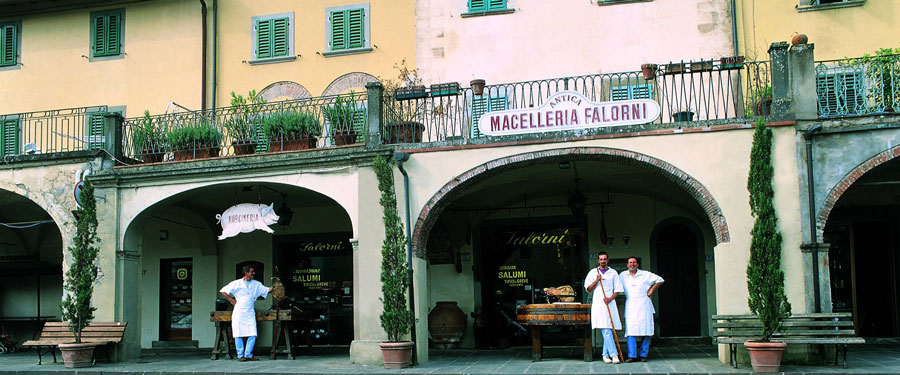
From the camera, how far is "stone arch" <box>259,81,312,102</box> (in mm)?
18016

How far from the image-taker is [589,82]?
1650 cm

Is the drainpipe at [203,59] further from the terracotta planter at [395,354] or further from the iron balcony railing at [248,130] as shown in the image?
the terracotta planter at [395,354]

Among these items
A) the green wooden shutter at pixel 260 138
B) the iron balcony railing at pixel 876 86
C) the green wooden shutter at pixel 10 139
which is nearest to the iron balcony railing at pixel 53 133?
the green wooden shutter at pixel 10 139

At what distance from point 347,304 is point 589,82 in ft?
21.1

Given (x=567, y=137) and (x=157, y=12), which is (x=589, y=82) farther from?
(x=157, y=12)

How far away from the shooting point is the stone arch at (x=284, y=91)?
18.0 m

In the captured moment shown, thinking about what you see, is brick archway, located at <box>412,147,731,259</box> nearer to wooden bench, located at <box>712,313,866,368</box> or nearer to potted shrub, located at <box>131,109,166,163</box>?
wooden bench, located at <box>712,313,866,368</box>

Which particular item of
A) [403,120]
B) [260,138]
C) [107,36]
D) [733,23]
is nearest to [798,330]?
[733,23]

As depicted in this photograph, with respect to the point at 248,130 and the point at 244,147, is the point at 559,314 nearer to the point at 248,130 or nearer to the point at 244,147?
the point at 244,147

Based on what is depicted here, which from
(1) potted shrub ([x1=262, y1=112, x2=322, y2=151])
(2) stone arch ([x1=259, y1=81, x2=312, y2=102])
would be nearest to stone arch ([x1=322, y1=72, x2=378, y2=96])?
(2) stone arch ([x1=259, y1=81, x2=312, y2=102])

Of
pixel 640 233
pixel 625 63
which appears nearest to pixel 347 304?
pixel 640 233

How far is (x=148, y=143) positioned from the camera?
15.7 m

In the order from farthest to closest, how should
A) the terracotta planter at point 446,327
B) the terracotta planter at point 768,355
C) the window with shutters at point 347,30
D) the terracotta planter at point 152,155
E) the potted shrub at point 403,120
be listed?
1. the window with shutters at point 347,30
2. the terracotta planter at point 446,327
3. the terracotta planter at point 152,155
4. the potted shrub at point 403,120
5. the terracotta planter at point 768,355

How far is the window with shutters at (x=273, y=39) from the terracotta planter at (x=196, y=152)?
11.6 ft
